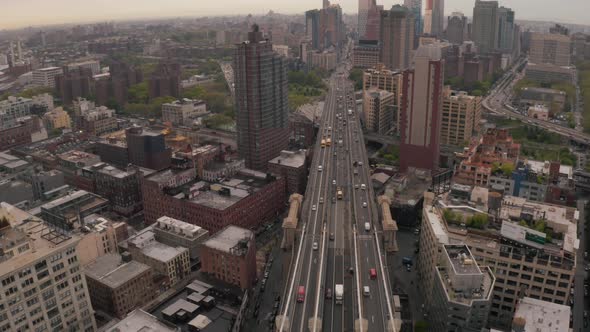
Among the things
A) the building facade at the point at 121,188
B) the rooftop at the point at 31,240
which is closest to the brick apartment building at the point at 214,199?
the building facade at the point at 121,188

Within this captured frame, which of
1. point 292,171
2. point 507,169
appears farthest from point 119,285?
point 507,169

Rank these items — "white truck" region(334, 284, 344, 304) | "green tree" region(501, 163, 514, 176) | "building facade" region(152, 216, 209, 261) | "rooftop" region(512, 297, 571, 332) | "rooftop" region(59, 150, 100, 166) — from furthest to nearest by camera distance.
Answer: "rooftop" region(59, 150, 100, 166), "green tree" region(501, 163, 514, 176), "building facade" region(152, 216, 209, 261), "white truck" region(334, 284, 344, 304), "rooftop" region(512, 297, 571, 332)

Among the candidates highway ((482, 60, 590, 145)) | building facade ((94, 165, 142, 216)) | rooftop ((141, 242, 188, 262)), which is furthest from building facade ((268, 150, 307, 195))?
highway ((482, 60, 590, 145))

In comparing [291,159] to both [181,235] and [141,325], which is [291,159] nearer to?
[181,235]

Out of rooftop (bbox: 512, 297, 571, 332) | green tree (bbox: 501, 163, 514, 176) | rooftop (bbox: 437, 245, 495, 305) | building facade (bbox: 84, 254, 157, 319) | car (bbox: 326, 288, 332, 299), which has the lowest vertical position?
building facade (bbox: 84, 254, 157, 319)

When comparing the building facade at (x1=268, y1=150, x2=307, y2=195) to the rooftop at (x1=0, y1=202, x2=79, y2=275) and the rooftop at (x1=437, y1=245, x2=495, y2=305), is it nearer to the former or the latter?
the rooftop at (x1=437, y1=245, x2=495, y2=305)

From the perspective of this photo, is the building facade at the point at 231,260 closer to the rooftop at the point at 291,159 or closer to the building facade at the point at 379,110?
the rooftop at the point at 291,159
